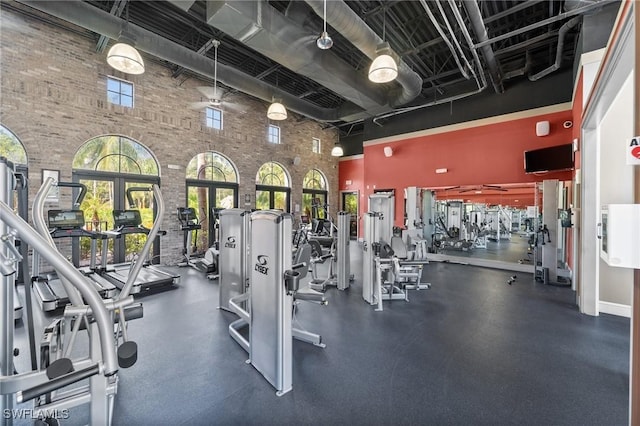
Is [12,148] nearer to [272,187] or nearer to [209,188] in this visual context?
[209,188]

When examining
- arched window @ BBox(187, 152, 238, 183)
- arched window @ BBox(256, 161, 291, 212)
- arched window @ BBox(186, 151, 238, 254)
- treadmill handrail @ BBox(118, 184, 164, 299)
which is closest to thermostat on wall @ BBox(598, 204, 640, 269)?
treadmill handrail @ BBox(118, 184, 164, 299)

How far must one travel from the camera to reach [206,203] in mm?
7898

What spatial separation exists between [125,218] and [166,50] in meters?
3.29

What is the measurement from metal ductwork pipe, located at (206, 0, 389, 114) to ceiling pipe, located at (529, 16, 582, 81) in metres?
3.68

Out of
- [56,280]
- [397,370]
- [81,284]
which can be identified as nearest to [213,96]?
[56,280]

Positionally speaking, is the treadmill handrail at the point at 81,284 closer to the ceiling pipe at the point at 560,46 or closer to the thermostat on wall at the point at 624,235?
the thermostat on wall at the point at 624,235

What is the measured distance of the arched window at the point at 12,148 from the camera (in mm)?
4938

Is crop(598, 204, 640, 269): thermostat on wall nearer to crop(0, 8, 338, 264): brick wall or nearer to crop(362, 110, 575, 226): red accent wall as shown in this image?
crop(362, 110, 575, 226): red accent wall

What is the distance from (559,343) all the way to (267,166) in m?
8.26

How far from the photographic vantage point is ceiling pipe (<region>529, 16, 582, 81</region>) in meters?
4.47

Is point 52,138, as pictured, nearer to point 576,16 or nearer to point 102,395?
point 102,395

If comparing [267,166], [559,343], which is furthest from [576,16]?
[267,166]

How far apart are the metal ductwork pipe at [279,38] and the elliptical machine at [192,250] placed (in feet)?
13.0

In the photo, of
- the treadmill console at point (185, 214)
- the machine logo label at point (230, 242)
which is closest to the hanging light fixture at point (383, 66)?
the machine logo label at point (230, 242)
